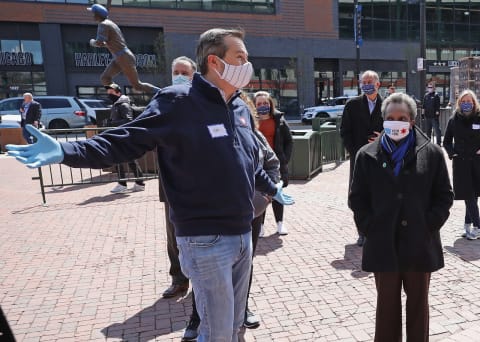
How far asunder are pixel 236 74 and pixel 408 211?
4.51 feet

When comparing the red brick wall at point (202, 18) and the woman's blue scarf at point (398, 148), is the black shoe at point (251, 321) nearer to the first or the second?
the woman's blue scarf at point (398, 148)

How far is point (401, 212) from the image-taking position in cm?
268

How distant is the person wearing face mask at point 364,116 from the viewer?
4.99 meters

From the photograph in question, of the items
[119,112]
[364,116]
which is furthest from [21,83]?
[364,116]

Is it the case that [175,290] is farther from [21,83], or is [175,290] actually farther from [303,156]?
[21,83]

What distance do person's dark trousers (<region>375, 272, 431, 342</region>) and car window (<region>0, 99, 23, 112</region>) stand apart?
70.0 ft

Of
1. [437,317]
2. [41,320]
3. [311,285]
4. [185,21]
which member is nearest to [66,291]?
[41,320]

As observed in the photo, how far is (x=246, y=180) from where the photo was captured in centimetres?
215

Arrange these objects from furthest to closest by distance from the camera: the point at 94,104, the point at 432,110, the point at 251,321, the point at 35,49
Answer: the point at 35,49 < the point at 94,104 < the point at 432,110 < the point at 251,321

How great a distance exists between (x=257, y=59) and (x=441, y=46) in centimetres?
1950

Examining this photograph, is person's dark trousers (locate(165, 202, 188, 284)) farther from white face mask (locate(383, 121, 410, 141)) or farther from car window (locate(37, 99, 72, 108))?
car window (locate(37, 99, 72, 108))

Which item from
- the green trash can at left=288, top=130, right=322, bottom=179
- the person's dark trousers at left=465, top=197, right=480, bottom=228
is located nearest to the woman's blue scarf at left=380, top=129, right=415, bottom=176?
the person's dark trousers at left=465, top=197, right=480, bottom=228

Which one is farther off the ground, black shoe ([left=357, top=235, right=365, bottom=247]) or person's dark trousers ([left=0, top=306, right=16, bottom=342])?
person's dark trousers ([left=0, top=306, right=16, bottom=342])

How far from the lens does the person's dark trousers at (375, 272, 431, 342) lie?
2736 millimetres
